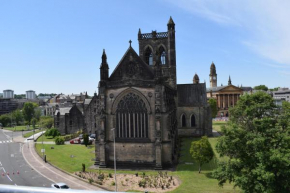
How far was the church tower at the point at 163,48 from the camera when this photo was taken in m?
51.9

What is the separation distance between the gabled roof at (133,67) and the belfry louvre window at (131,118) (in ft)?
9.08

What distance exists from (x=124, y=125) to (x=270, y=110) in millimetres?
19933

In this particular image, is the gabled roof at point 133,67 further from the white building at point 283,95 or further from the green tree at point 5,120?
the white building at point 283,95

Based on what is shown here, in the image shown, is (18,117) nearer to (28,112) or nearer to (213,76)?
(28,112)

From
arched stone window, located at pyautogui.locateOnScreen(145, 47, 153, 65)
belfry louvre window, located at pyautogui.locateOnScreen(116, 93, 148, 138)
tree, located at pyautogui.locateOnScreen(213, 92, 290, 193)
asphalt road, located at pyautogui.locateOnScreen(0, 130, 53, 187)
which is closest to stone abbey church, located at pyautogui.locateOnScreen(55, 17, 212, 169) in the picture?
belfry louvre window, located at pyautogui.locateOnScreen(116, 93, 148, 138)

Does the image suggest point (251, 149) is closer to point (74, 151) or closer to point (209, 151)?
point (209, 151)

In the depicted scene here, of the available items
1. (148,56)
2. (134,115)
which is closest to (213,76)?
(148,56)

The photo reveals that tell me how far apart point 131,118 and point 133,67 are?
23.2 ft

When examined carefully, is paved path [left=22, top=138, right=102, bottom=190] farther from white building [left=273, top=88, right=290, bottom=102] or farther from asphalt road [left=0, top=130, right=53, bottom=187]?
white building [left=273, top=88, right=290, bottom=102]

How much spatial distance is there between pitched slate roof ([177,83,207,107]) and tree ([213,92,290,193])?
1297 inches

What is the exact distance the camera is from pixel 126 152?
34.8 m

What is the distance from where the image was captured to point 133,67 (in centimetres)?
3450

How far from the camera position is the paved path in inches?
1108

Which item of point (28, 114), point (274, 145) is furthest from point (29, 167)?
point (28, 114)
